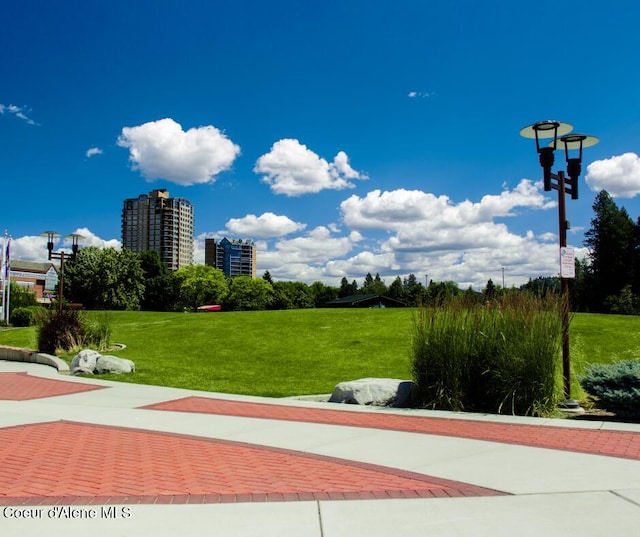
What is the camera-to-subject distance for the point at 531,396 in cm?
858

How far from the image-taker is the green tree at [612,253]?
6831 cm

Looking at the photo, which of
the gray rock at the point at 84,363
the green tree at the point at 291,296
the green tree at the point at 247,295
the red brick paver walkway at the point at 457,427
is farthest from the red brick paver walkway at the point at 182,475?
the green tree at the point at 291,296

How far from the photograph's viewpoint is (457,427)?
7.55 metres

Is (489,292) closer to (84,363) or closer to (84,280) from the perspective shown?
(84,363)

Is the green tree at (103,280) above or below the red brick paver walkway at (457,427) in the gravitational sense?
above

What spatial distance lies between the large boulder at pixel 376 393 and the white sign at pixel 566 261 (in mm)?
3267

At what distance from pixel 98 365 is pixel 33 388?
89.5 inches

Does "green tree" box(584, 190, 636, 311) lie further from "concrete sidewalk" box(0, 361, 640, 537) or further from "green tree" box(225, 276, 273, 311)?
"concrete sidewalk" box(0, 361, 640, 537)

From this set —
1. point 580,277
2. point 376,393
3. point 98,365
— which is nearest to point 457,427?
point 376,393

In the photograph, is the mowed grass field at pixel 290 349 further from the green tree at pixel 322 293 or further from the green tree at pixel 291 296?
the green tree at pixel 322 293

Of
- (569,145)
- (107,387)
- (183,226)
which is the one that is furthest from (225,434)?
(183,226)

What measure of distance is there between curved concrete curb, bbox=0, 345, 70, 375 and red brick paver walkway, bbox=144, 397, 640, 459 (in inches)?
312

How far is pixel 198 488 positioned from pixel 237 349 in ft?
50.6

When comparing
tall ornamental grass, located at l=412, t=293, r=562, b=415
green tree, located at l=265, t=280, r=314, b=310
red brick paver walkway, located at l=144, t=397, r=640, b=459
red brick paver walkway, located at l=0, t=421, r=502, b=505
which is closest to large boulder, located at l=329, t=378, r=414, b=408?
tall ornamental grass, located at l=412, t=293, r=562, b=415
